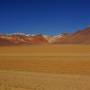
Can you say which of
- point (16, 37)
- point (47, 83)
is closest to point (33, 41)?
point (16, 37)

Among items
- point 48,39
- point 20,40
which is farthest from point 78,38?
point 20,40

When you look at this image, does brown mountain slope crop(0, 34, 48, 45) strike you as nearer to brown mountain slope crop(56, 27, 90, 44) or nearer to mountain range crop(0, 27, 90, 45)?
mountain range crop(0, 27, 90, 45)

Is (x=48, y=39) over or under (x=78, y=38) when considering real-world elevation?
over

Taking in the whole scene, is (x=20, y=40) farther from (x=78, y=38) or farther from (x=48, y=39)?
(x=78, y=38)

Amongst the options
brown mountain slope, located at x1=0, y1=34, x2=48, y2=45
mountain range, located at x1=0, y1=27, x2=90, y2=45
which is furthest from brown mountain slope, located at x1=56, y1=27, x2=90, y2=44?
brown mountain slope, located at x1=0, y1=34, x2=48, y2=45

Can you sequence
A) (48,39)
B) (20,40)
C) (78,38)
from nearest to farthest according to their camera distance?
(20,40)
(78,38)
(48,39)

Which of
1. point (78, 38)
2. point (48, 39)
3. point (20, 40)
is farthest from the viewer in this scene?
point (48, 39)

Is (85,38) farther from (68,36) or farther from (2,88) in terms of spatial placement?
(2,88)

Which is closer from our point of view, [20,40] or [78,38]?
[20,40]

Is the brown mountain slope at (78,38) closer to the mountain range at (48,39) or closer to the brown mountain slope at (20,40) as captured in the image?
the mountain range at (48,39)

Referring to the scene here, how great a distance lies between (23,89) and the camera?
13.7 meters

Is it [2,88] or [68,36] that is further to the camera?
[68,36]

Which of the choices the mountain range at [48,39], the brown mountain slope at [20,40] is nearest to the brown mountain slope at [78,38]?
the mountain range at [48,39]

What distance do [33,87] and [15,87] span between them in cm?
103
